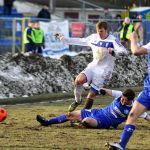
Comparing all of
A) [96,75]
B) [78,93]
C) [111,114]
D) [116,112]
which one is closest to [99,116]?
[111,114]

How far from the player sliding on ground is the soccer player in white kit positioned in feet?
4.45

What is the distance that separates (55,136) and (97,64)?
11.4 ft

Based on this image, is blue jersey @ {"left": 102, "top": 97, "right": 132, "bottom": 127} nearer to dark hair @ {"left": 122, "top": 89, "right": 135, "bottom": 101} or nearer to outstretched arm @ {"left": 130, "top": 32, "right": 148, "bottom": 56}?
dark hair @ {"left": 122, "top": 89, "right": 135, "bottom": 101}

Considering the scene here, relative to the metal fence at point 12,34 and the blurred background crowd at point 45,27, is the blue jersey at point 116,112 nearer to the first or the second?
the blurred background crowd at point 45,27

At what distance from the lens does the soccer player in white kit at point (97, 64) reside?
49.9 ft

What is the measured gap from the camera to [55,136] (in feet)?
41.2

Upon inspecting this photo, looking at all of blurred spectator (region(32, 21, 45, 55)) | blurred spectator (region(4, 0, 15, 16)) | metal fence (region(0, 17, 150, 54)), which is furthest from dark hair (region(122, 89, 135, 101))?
blurred spectator (region(4, 0, 15, 16))

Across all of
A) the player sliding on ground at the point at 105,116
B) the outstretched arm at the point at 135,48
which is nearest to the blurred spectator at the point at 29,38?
the player sliding on ground at the point at 105,116

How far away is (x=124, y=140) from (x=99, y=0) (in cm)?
3939

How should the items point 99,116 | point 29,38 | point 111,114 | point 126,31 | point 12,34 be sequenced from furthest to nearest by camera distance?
point 126,31 < point 12,34 < point 29,38 < point 99,116 < point 111,114

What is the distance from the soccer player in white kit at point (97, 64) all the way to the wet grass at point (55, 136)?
1018 millimetres

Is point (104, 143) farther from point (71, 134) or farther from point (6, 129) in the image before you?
point (6, 129)

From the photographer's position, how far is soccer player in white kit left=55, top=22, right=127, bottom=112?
15.2m

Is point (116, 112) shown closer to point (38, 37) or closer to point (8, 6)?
point (38, 37)
